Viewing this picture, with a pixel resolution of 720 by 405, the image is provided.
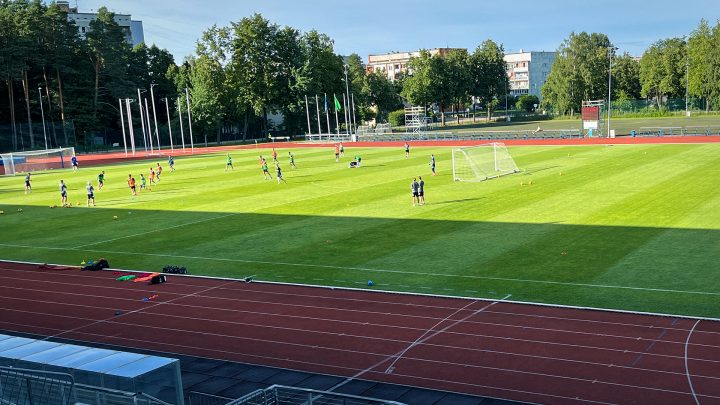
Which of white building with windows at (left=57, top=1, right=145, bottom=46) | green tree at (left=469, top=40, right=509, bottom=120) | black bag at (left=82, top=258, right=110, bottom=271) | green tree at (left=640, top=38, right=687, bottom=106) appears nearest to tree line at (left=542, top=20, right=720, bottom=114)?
green tree at (left=640, top=38, right=687, bottom=106)

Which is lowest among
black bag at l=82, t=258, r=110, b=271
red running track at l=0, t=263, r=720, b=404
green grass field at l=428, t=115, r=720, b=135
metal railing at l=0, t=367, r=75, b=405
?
red running track at l=0, t=263, r=720, b=404

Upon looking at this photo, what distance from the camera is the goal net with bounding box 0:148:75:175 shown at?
71.2 metres

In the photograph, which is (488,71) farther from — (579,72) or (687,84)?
(687,84)

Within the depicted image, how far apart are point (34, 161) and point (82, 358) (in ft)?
237

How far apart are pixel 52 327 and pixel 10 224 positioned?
71.1 feet

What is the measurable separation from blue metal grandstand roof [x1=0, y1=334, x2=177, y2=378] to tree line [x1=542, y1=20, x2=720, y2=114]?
116139 millimetres

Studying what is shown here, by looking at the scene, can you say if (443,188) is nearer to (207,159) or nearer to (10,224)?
(10,224)

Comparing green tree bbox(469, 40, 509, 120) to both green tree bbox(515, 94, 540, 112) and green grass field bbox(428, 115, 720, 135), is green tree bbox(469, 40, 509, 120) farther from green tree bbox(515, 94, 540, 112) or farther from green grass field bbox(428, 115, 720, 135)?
green grass field bbox(428, 115, 720, 135)

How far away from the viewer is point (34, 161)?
244 feet

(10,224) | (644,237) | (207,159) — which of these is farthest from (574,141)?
(10,224)

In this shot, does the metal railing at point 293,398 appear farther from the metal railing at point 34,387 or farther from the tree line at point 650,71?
the tree line at point 650,71

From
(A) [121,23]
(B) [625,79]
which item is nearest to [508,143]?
(B) [625,79]

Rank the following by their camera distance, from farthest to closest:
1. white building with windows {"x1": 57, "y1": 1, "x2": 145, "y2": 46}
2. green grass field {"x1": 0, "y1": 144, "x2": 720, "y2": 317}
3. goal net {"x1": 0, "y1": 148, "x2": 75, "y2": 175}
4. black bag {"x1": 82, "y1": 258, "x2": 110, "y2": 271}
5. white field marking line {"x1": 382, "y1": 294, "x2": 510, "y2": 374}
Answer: white building with windows {"x1": 57, "y1": 1, "x2": 145, "y2": 46} < goal net {"x1": 0, "y1": 148, "x2": 75, "y2": 175} < black bag {"x1": 82, "y1": 258, "x2": 110, "y2": 271} < green grass field {"x1": 0, "y1": 144, "x2": 720, "y2": 317} < white field marking line {"x1": 382, "y1": 294, "x2": 510, "y2": 374}

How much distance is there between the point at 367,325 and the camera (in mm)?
16984
